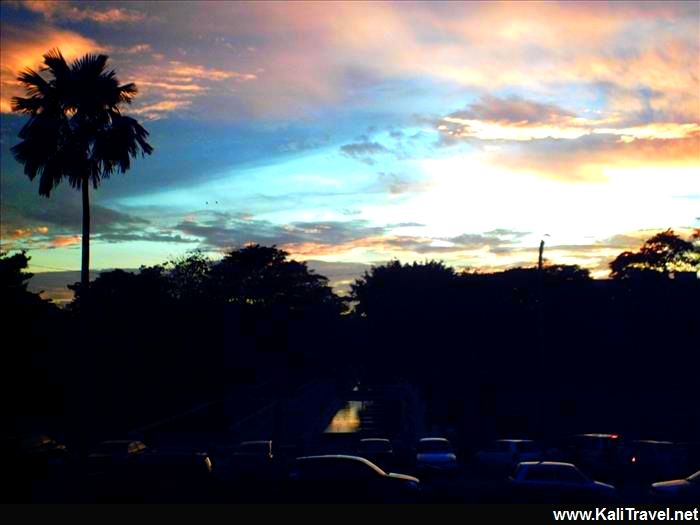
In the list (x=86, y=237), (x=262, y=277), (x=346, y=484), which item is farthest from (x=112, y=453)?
(x=262, y=277)

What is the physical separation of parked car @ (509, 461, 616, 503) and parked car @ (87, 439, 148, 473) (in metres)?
14.5

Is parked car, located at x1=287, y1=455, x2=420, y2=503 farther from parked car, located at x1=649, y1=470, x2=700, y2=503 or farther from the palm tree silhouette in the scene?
the palm tree silhouette

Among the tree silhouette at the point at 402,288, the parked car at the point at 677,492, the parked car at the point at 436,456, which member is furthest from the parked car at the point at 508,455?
the tree silhouette at the point at 402,288

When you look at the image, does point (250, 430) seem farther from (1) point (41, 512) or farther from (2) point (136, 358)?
(1) point (41, 512)

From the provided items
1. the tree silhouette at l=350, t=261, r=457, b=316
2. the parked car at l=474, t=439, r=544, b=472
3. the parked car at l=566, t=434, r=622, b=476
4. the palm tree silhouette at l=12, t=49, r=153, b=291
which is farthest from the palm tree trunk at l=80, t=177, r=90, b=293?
the tree silhouette at l=350, t=261, r=457, b=316

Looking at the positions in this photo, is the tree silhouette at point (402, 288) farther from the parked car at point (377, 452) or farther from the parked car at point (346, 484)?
the parked car at point (346, 484)

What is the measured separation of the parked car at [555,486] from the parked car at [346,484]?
11.0 ft

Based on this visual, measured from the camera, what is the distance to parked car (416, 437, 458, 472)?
33781mm

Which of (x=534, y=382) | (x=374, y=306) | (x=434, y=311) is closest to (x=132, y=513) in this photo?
(x=534, y=382)

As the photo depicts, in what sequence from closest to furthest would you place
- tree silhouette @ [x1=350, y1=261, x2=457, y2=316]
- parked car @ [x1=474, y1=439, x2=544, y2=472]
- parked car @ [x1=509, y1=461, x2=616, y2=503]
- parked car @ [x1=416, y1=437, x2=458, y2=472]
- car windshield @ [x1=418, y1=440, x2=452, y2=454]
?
parked car @ [x1=509, y1=461, x2=616, y2=503] < parked car @ [x1=416, y1=437, x2=458, y2=472] < parked car @ [x1=474, y1=439, x2=544, y2=472] < car windshield @ [x1=418, y1=440, x2=452, y2=454] < tree silhouette @ [x1=350, y1=261, x2=457, y2=316]

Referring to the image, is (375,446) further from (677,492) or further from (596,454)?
(677,492)

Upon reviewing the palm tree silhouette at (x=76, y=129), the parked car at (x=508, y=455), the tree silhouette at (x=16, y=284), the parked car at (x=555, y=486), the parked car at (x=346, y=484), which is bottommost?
the parked car at (x=508, y=455)

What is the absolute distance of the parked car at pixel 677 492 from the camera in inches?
885

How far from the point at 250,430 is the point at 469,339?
23002 mm
